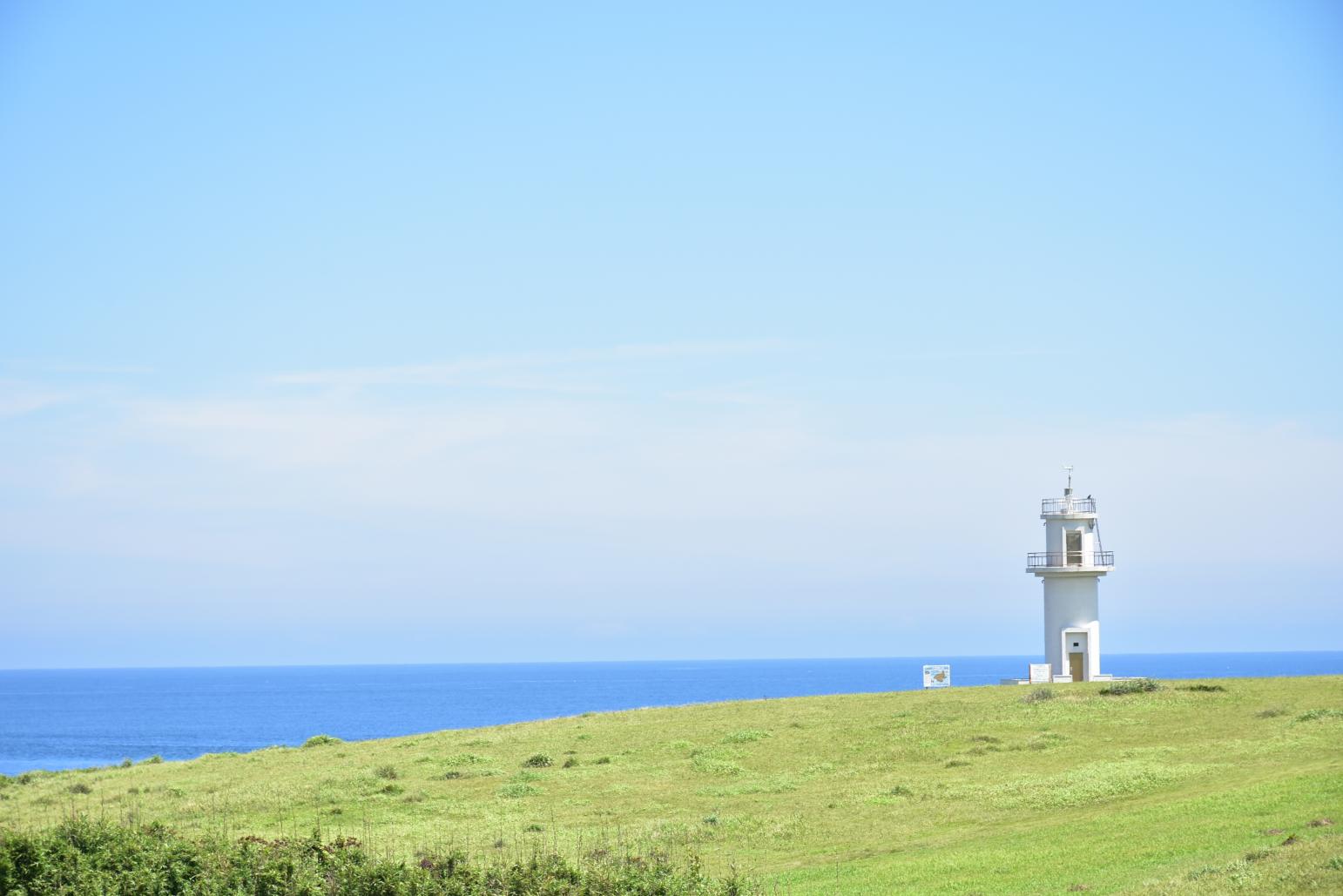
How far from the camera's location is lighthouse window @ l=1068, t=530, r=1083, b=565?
60.5 m

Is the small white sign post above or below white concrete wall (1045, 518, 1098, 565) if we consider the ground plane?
below

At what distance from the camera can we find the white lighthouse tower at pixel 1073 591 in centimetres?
6053

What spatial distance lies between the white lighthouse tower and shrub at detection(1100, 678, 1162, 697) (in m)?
9.89

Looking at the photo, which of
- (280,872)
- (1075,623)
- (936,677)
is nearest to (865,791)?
(280,872)

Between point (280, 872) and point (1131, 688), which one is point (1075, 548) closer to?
point (1131, 688)

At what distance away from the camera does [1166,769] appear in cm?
3406

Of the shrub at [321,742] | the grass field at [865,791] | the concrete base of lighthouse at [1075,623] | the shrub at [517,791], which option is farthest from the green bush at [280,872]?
the concrete base of lighthouse at [1075,623]

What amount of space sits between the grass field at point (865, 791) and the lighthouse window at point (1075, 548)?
9317mm

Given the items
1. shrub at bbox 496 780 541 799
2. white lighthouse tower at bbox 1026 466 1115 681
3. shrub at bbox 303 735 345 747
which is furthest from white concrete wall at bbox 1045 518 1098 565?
shrub at bbox 303 735 345 747

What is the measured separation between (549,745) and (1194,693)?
23766 mm

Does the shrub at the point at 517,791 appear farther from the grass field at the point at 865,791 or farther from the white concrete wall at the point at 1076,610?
the white concrete wall at the point at 1076,610

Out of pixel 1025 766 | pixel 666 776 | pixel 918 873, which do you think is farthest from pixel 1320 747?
pixel 666 776

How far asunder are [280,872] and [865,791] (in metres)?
18.2

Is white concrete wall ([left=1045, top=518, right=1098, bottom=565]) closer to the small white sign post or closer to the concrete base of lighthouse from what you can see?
the concrete base of lighthouse
